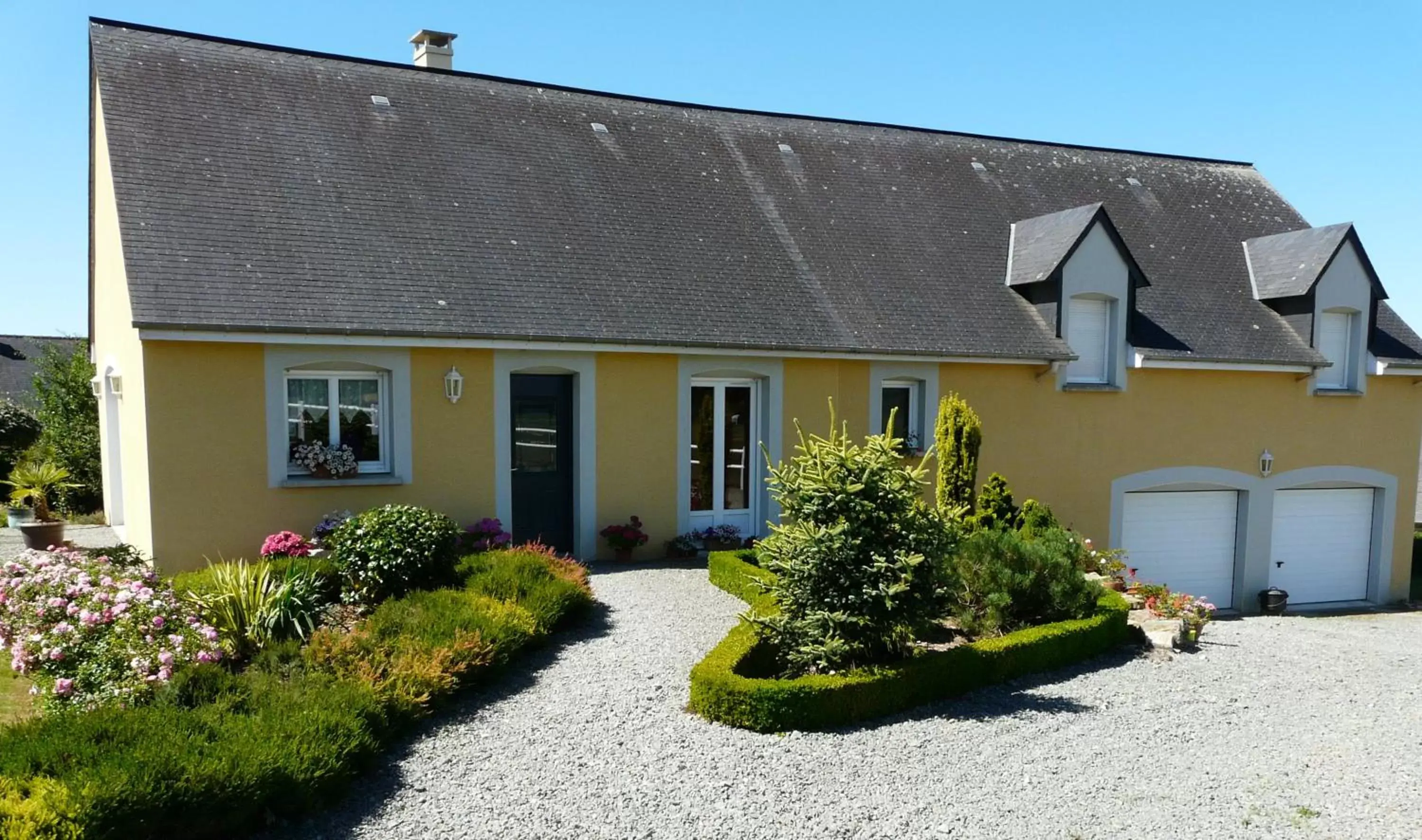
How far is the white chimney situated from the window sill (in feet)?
28.2

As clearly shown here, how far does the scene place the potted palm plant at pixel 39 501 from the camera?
12.9m

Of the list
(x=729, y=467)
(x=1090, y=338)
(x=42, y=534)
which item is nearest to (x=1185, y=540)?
(x=1090, y=338)

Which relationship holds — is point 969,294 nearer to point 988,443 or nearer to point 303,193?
point 988,443

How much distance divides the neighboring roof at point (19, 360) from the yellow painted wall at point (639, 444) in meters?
21.1

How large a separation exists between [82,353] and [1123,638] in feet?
64.5

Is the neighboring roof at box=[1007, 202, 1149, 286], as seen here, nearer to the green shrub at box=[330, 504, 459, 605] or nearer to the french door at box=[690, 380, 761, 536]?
the french door at box=[690, 380, 761, 536]

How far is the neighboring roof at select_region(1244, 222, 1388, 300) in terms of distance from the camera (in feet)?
55.1

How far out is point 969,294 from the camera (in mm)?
15656

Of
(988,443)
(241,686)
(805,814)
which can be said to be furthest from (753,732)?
(988,443)

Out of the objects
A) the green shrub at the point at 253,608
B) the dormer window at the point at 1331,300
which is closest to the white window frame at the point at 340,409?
the green shrub at the point at 253,608

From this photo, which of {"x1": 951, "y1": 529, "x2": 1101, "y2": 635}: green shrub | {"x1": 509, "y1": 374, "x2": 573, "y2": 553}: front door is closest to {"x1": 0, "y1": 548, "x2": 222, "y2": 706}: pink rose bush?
{"x1": 509, "y1": 374, "x2": 573, "y2": 553}: front door

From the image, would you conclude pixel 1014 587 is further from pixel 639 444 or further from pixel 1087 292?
pixel 1087 292

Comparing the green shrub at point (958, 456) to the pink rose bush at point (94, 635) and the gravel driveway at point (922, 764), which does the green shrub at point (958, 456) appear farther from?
the pink rose bush at point (94, 635)

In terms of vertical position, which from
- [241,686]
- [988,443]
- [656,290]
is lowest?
[241,686]
